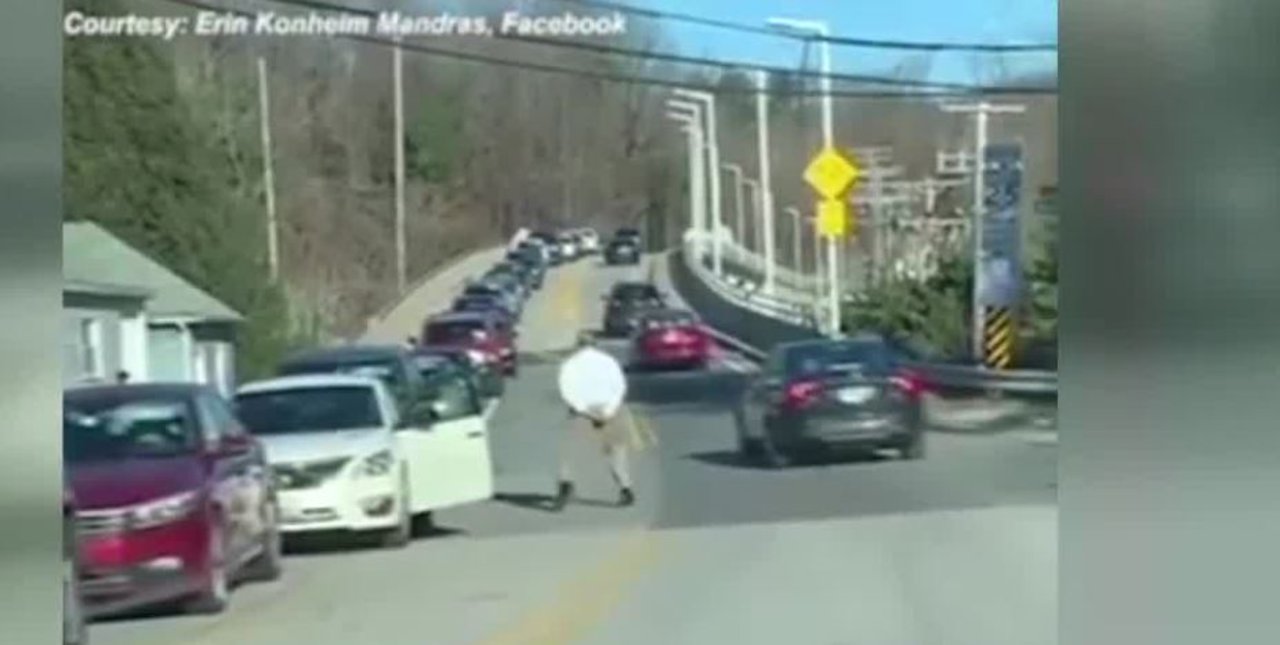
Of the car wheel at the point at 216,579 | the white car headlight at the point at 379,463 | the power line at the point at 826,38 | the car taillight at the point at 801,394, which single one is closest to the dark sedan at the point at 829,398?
the car taillight at the point at 801,394

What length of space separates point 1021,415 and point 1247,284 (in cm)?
50

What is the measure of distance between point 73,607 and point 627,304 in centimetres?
110

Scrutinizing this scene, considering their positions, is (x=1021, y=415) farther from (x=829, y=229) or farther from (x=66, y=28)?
(x=66, y=28)

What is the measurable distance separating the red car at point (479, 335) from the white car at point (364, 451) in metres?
0.08

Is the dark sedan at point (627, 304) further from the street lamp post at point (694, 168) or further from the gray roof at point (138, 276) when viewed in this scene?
the gray roof at point (138, 276)

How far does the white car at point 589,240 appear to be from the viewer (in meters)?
4.79

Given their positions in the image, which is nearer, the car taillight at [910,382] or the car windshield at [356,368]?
the car windshield at [356,368]

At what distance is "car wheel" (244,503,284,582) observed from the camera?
4746 mm

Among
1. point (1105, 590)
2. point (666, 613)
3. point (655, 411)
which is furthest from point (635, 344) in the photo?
point (1105, 590)

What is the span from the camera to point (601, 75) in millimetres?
4773

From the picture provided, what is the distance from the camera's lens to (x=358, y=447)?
482 centimetres

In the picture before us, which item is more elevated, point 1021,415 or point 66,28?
point 66,28

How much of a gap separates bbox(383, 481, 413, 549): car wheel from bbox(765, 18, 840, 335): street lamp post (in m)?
0.81

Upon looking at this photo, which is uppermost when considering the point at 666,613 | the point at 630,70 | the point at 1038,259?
the point at 630,70
